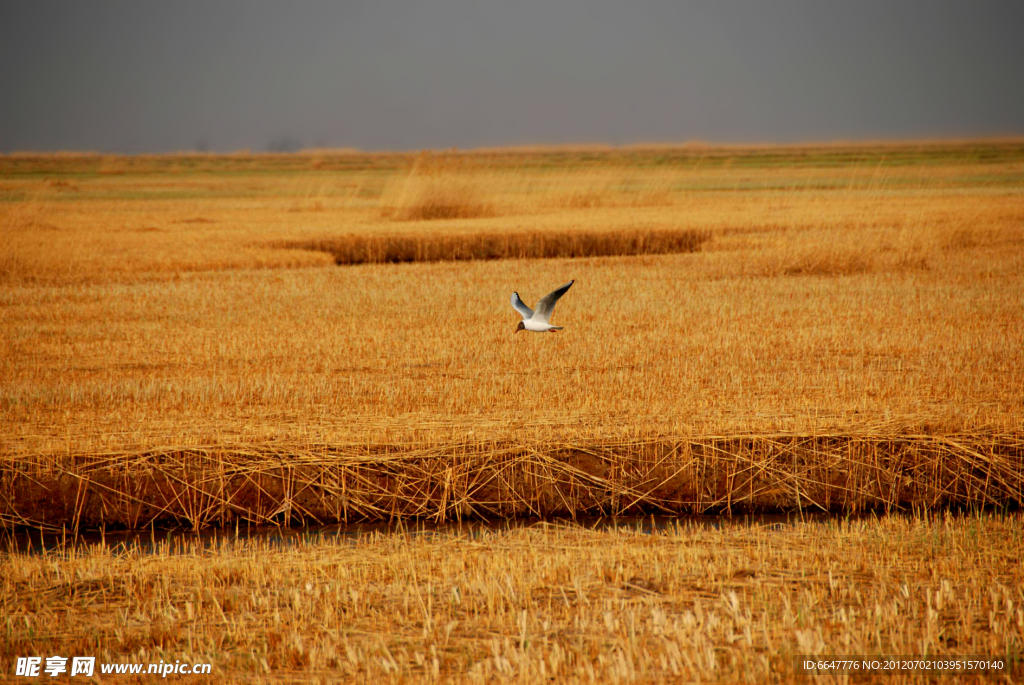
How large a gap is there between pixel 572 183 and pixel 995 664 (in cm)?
3494

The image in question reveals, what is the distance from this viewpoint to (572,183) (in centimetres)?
3847

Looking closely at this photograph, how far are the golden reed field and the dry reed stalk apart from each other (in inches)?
1.0

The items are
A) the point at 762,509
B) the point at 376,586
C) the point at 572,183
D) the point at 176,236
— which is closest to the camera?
the point at 376,586

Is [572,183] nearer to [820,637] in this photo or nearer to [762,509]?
[762,509]

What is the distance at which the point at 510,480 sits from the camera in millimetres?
7691

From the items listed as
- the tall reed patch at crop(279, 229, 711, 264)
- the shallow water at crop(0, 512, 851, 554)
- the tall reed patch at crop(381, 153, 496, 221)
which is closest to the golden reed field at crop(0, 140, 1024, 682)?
the shallow water at crop(0, 512, 851, 554)

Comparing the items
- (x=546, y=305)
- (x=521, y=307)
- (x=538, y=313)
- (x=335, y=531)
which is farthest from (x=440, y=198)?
(x=335, y=531)

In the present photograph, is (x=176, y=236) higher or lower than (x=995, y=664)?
higher

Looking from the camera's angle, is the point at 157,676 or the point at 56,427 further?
the point at 56,427

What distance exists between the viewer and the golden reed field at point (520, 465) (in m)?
4.95

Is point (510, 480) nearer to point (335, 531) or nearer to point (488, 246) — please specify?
point (335, 531)

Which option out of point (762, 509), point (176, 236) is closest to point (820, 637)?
point (762, 509)

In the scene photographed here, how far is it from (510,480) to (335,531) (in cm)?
143

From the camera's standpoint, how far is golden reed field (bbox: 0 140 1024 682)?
4953 millimetres
